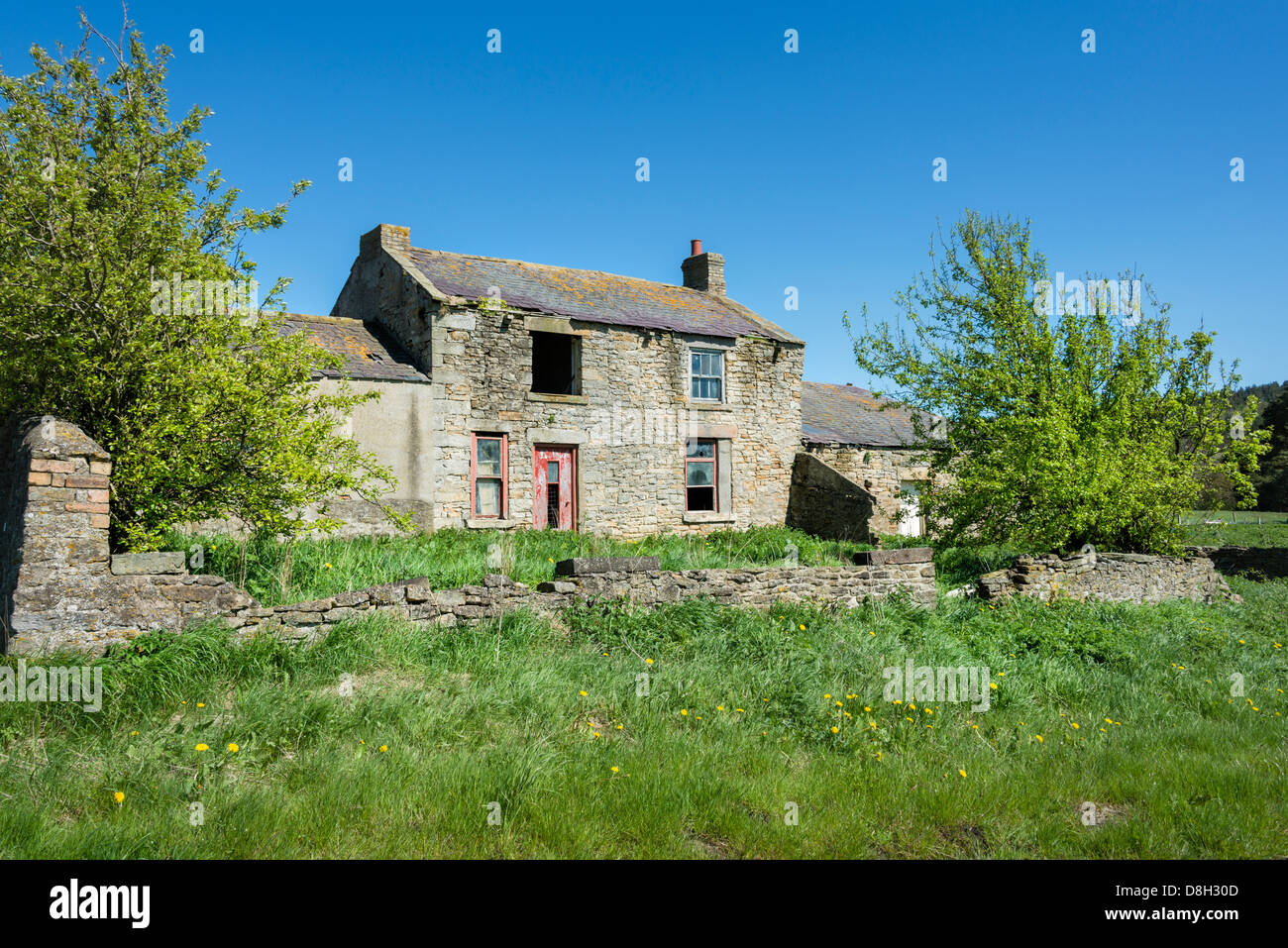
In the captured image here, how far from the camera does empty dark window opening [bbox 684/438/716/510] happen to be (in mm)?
18938

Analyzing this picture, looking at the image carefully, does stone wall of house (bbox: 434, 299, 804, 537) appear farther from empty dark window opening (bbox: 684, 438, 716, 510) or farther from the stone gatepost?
the stone gatepost

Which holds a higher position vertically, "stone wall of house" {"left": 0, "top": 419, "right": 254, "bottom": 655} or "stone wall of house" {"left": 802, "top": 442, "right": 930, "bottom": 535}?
"stone wall of house" {"left": 802, "top": 442, "right": 930, "bottom": 535}

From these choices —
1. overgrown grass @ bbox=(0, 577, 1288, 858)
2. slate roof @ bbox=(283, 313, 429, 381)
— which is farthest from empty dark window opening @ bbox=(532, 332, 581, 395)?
overgrown grass @ bbox=(0, 577, 1288, 858)

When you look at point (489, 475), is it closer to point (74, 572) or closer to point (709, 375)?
point (709, 375)

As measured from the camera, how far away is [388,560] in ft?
31.7

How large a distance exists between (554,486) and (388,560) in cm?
767

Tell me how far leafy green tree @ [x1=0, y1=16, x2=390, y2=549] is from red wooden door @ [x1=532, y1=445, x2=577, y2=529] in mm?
8490

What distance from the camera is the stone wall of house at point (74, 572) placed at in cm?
662

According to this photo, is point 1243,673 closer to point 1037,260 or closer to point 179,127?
point 1037,260

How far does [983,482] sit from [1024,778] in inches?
339

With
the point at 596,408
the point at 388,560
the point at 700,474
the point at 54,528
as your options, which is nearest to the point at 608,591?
the point at 388,560

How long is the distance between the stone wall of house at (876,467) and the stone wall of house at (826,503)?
1.78ft

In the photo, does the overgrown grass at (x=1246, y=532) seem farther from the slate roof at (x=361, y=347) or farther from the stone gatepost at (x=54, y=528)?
the stone gatepost at (x=54, y=528)

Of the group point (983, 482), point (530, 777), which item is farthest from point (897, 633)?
point (530, 777)
